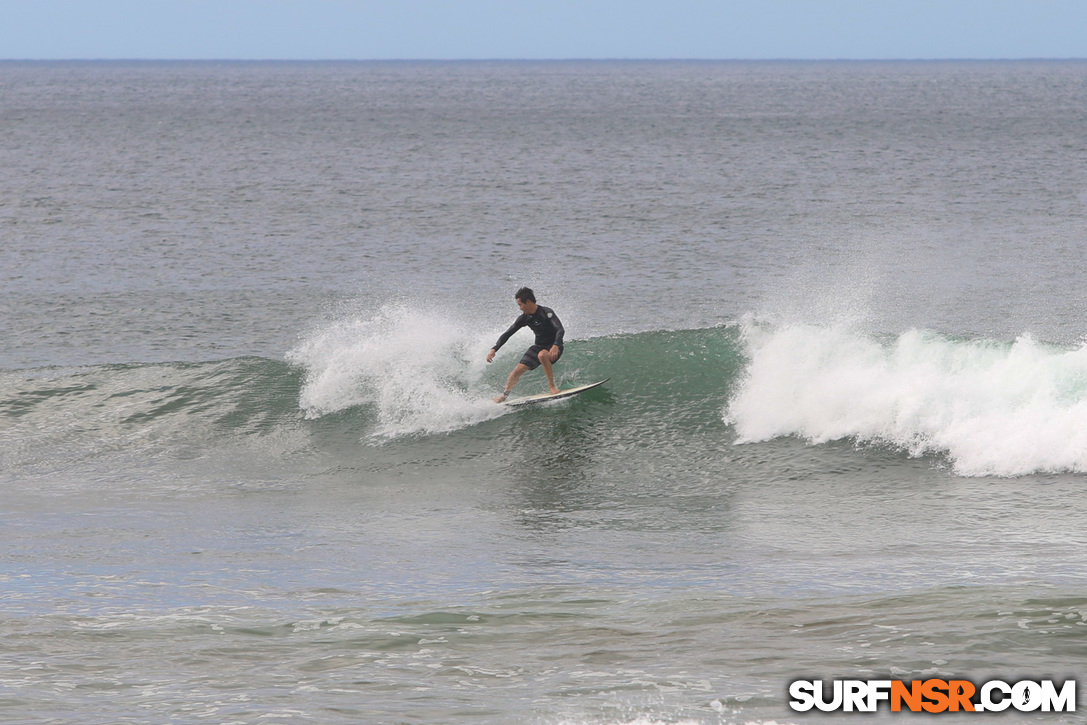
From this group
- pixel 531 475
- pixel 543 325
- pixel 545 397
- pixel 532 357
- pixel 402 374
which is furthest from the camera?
pixel 402 374

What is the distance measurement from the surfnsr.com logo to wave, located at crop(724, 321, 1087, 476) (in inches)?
239

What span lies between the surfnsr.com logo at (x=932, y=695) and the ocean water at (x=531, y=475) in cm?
16

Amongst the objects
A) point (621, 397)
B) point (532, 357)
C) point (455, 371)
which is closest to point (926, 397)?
point (621, 397)

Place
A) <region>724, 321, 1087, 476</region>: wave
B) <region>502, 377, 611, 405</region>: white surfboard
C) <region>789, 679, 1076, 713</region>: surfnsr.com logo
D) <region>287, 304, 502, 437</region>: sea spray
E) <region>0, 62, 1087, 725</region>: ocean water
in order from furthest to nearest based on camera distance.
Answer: <region>287, 304, 502, 437</region>: sea spray → <region>502, 377, 611, 405</region>: white surfboard → <region>724, 321, 1087, 476</region>: wave → <region>0, 62, 1087, 725</region>: ocean water → <region>789, 679, 1076, 713</region>: surfnsr.com logo

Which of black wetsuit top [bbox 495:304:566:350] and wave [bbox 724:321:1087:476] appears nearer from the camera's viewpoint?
wave [bbox 724:321:1087:476]

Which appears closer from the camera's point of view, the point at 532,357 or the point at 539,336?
the point at 539,336

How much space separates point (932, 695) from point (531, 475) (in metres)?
7.07

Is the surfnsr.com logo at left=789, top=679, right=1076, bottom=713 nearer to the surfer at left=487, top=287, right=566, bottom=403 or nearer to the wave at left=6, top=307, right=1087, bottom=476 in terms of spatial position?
the wave at left=6, top=307, right=1087, bottom=476

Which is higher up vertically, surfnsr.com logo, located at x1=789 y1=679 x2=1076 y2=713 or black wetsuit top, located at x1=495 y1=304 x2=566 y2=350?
black wetsuit top, located at x1=495 y1=304 x2=566 y2=350

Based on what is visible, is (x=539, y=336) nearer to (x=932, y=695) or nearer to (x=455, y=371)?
(x=455, y=371)

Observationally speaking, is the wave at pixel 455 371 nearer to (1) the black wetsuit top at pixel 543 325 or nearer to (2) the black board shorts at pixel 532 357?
(2) the black board shorts at pixel 532 357

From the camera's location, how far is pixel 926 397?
13469 mm

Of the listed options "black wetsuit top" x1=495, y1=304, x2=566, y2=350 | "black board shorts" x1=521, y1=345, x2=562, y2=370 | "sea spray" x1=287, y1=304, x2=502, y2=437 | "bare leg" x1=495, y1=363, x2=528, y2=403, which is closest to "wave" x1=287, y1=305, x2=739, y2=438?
"sea spray" x1=287, y1=304, x2=502, y2=437

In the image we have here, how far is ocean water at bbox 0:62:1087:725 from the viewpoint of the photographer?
23.0ft
